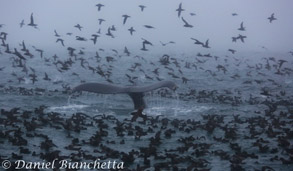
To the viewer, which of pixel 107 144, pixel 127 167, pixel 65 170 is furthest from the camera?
pixel 107 144

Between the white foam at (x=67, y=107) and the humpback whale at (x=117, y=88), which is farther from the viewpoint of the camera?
the white foam at (x=67, y=107)

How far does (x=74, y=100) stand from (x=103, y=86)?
58.2 ft

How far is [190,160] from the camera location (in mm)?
18594

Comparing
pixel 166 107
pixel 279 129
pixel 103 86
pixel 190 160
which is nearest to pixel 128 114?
pixel 166 107

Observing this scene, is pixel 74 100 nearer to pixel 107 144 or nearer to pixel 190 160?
pixel 107 144

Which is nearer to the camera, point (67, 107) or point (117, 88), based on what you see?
point (117, 88)

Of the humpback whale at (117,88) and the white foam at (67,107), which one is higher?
the humpback whale at (117,88)

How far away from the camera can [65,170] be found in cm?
1661

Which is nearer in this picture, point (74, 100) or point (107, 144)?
point (107, 144)

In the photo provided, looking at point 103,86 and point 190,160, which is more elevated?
point 103,86

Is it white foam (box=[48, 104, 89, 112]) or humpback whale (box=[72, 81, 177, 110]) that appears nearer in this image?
humpback whale (box=[72, 81, 177, 110])

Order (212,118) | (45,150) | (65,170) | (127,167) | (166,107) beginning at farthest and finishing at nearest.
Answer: (166,107)
(212,118)
(45,150)
(127,167)
(65,170)

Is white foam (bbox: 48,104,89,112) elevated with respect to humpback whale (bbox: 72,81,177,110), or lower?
lower

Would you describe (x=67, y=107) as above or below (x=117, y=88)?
below
